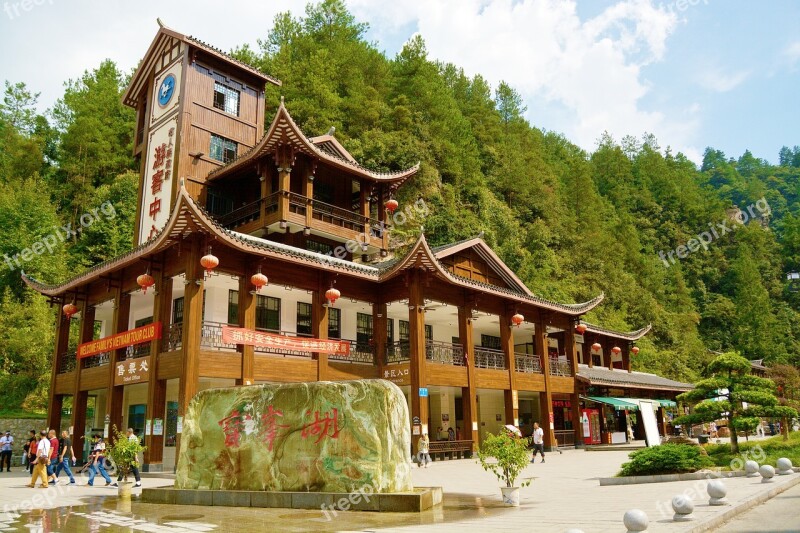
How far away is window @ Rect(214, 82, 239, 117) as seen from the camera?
24.6m

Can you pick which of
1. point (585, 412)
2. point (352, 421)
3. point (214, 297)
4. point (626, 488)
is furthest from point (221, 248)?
point (585, 412)

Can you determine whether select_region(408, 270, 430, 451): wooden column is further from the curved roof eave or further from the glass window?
the glass window

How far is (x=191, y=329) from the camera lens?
16.3 meters

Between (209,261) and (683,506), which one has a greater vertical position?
(209,261)

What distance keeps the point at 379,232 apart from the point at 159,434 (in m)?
12.1

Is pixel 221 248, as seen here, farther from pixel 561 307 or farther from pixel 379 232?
pixel 561 307

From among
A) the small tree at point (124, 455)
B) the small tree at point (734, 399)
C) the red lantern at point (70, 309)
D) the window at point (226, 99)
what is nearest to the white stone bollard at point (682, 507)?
the small tree at point (734, 399)

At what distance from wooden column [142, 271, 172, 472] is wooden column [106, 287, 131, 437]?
1.88 m

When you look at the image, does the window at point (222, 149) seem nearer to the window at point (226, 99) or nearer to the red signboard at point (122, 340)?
the window at point (226, 99)

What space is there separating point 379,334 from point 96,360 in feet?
32.0

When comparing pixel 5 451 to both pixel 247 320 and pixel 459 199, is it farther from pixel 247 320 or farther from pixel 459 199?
pixel 459 199

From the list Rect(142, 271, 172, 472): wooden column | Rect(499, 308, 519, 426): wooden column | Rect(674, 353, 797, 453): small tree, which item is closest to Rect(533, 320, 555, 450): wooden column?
Rect(499, 308, 519, 426): wooden column

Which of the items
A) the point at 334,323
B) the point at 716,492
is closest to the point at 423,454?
the point at 334,323

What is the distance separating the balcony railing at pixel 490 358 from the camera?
23.9m
